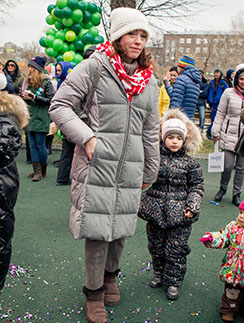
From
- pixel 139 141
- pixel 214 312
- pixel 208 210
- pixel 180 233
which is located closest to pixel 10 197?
pixel 139 141

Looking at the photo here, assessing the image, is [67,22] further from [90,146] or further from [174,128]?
[90,146]

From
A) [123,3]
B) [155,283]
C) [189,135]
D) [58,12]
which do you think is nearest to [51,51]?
[58,12]

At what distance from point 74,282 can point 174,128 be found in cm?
146

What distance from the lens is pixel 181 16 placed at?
11.6m

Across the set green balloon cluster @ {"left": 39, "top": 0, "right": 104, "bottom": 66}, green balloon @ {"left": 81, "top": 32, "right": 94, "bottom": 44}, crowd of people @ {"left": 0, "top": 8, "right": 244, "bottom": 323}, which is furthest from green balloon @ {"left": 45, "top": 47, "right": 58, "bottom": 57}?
crowd of people @ {"left": 0, "top": 8, "right": 244, "bottom": 323}

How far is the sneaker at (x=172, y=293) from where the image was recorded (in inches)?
109

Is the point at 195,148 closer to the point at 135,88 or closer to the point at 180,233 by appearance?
the point at 180,233

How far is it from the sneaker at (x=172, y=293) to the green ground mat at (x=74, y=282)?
0.04 m

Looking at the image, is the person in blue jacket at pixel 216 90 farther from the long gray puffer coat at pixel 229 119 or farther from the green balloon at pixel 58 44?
the long gray puffer coat at pixel 229 119

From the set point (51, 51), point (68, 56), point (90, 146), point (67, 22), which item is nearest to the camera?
point (90, 146)

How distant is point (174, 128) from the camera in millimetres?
2842

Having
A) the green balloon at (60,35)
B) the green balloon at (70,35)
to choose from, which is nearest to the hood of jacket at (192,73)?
the green balloon at (70,35)

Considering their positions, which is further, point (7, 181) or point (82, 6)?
point (82, 6)

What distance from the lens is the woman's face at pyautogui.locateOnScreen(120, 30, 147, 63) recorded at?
223 cm
